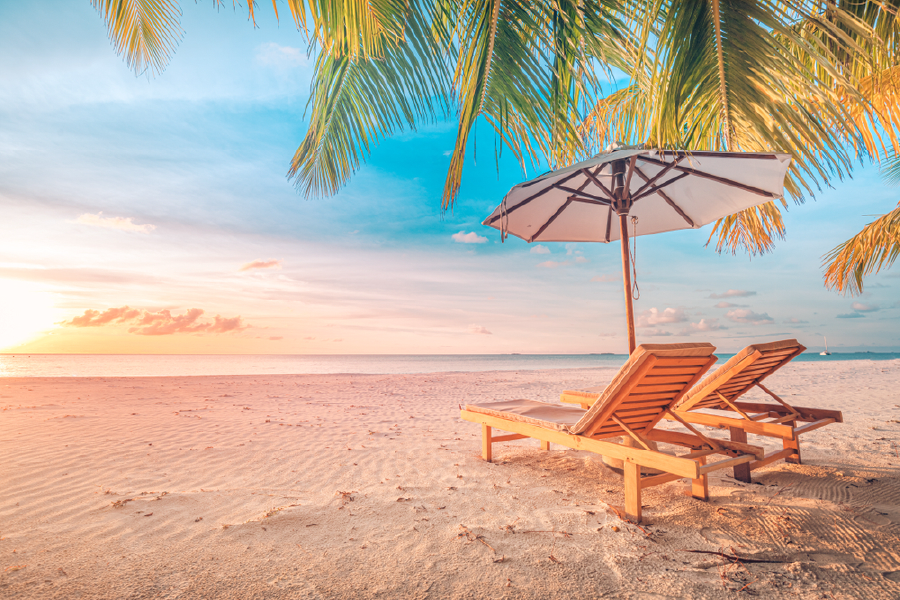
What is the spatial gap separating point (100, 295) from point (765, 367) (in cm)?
2980

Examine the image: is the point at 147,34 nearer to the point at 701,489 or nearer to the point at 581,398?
the point at 581,398

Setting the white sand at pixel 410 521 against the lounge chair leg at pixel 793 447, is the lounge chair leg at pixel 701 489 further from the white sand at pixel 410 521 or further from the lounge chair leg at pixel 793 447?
the lounge chair leg at pixel 793 447

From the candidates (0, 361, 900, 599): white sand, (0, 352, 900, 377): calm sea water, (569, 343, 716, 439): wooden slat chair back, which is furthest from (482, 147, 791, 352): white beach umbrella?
(0, 352, 900, 377): calm sea water

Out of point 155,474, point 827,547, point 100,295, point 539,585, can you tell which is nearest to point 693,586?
point 539,585

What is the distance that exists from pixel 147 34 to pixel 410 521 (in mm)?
4196

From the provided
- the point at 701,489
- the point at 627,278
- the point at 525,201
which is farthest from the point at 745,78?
the point at 701,489

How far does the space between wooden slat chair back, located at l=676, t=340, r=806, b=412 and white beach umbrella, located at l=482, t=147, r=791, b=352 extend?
688 mm

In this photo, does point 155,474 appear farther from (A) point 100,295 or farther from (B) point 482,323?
(B) point 482,323

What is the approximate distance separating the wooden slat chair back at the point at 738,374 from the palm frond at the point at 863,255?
5.50m

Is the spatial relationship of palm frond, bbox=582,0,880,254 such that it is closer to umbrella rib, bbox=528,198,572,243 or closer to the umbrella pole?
the umbrella pole

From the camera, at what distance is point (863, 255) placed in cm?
716

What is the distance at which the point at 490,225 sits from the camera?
4.35 meters

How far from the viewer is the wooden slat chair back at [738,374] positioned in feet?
10.7

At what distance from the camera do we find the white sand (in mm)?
1787
